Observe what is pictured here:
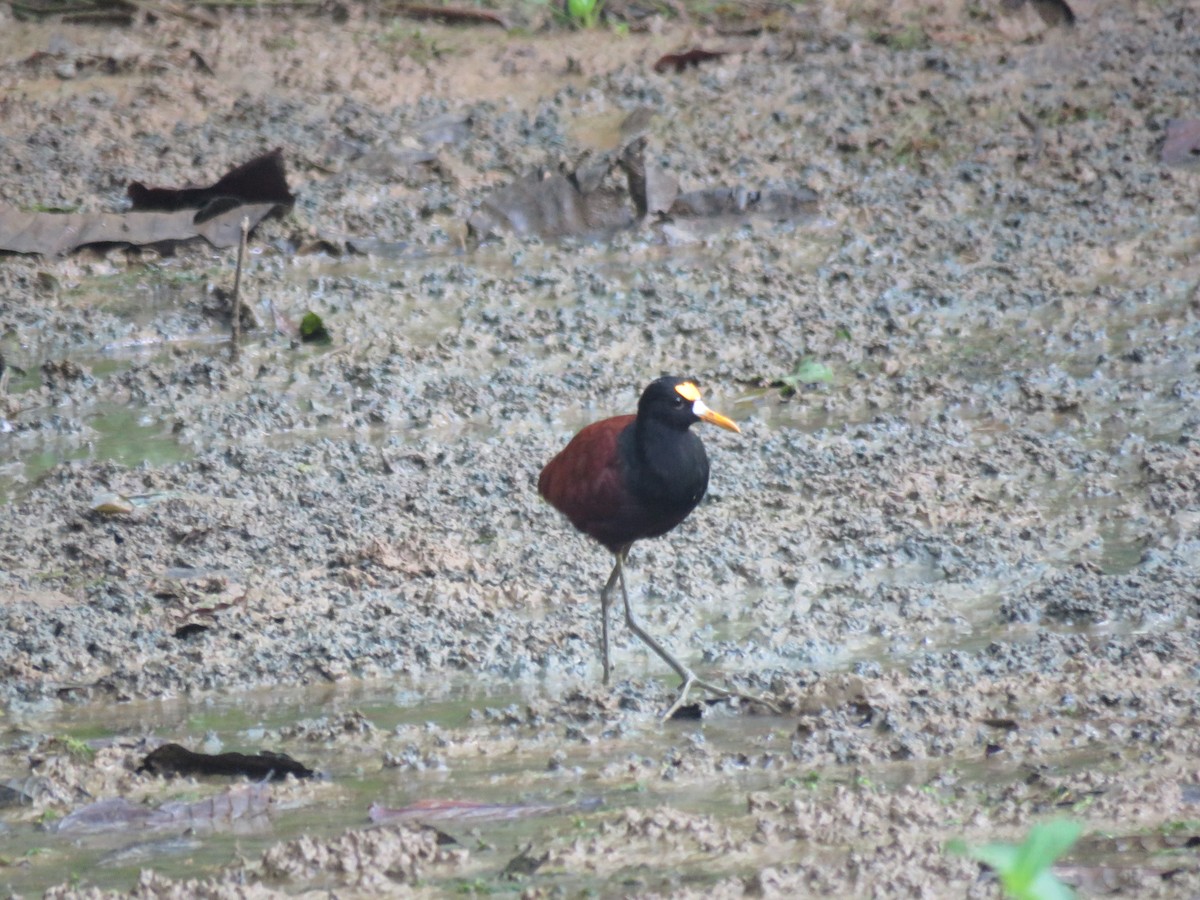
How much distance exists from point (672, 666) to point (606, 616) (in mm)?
262

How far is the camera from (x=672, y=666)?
4242 millimetres

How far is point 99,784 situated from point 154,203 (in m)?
4.03

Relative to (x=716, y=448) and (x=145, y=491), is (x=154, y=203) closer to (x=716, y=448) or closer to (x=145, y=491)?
(x=145, y=491)

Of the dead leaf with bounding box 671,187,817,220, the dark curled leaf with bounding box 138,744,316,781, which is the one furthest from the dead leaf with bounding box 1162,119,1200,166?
the dark curled leaf with bounding box 138,744,316,781

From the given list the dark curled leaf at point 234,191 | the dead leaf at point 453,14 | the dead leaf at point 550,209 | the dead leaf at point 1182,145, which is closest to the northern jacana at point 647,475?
the dead leaf at point 550,209

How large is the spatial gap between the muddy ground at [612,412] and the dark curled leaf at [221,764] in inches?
2.3

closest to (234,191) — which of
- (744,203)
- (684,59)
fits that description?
(744,203)

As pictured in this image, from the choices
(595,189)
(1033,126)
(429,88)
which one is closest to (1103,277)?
(1033,126)

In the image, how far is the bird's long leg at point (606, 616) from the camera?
167 inches

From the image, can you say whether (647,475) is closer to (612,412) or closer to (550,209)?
(612,412)

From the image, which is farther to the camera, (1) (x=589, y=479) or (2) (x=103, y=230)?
(2) (x=103, y=230)

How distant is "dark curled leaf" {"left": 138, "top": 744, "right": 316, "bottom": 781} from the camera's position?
3.57 m

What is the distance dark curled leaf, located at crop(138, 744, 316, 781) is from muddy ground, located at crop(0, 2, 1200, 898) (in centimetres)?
6

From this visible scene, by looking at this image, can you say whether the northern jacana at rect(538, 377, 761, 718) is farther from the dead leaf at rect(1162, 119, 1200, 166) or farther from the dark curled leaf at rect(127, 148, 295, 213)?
the dead leaf at rect(1162, 119, 1200, 166)
